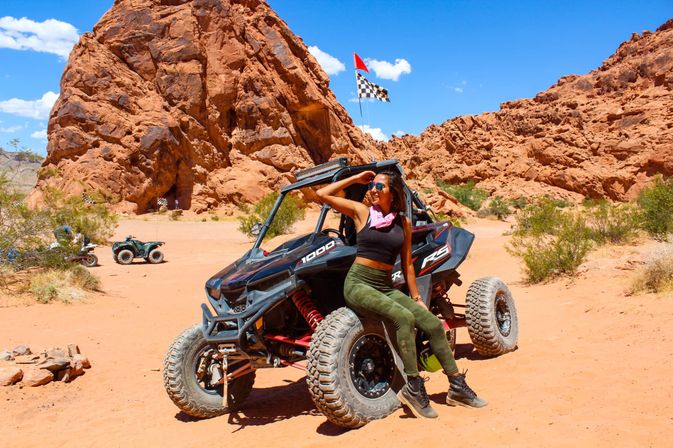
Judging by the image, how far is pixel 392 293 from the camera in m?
4.29

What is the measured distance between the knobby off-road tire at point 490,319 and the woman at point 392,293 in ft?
6.62

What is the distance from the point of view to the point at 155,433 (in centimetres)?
500

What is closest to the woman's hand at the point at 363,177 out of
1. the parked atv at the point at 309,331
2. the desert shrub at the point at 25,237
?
the parked atv at the point at 309,331

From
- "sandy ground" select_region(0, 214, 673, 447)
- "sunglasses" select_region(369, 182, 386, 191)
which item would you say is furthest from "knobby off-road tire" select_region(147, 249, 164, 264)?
"sunglasses" select_region(369, 182, 386, 191)

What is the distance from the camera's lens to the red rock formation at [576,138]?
54188 mm

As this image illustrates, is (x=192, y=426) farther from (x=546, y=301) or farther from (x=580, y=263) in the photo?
(x=580, y=263)

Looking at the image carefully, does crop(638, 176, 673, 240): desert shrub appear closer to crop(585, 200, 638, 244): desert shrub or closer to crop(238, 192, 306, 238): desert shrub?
crop(585, 200, 638, 244): desert shrub

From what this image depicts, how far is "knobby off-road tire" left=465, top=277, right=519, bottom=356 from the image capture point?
6.18 meters

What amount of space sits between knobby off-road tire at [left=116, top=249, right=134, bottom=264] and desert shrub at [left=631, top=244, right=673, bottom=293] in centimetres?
1577

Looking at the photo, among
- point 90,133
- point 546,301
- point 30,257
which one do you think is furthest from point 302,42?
point 546,301

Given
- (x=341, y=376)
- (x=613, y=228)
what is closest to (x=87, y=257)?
(x=341, y=376)

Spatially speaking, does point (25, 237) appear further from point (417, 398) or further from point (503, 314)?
point (417, 398)

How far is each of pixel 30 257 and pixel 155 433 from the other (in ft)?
31.8

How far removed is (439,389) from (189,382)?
2385 millimetres
